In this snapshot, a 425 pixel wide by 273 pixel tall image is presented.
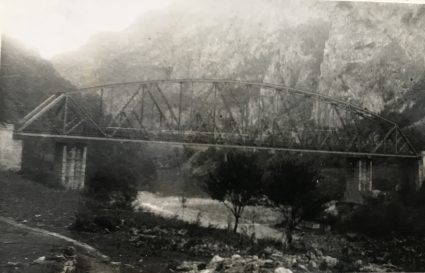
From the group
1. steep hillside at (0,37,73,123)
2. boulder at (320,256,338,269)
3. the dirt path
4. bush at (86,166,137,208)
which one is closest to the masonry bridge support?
boulder at (320,256,338,269)

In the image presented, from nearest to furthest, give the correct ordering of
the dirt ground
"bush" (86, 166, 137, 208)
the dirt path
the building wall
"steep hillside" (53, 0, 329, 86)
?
the dirt path, the dirt ground, the building wall, "bush" (86, 166, 137, 208), "steep hillside" (53, 0, 329, 86)

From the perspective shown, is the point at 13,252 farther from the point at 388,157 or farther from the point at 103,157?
the point at 388,157

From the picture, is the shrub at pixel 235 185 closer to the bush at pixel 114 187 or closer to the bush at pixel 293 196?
the bush at pixel 293 196

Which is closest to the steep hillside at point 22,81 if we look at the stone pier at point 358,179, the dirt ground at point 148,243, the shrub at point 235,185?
the dirt ground at point 148,243

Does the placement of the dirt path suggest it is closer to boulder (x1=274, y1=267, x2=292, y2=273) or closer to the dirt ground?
the dirt ground

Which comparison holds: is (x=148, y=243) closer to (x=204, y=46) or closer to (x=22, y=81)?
(x=22, y=81)

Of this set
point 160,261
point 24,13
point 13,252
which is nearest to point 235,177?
point 160,261
